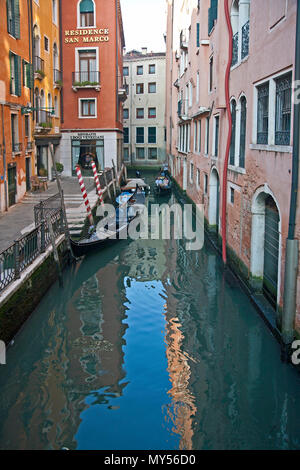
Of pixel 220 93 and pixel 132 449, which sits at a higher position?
pixel 220 93

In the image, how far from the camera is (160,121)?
43.4m

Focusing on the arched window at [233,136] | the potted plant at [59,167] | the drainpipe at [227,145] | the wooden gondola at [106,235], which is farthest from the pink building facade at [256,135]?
the potted plant at [59,167]

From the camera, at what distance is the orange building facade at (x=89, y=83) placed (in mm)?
24375

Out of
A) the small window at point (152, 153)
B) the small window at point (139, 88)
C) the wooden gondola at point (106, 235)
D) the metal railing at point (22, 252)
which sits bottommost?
the wooden gondola at point (106, 235)

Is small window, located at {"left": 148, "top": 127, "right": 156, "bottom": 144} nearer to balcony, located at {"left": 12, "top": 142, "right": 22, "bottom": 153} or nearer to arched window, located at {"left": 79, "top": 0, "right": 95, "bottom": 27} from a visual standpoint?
arched window, located at {"left": 79, "top": 0, "right": 95, "bottom": 27}

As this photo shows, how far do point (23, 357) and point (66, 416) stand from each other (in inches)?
71.5

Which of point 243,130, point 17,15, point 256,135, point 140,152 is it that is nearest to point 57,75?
point 17,15

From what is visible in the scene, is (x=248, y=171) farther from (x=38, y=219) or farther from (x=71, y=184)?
(x=71, y=184)

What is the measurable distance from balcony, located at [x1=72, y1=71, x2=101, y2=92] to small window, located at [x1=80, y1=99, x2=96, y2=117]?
30.6 inches

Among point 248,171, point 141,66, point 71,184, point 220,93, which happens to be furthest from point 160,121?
point 248,171

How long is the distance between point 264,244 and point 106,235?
19.7 feet

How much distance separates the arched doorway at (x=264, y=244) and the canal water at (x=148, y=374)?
55cm

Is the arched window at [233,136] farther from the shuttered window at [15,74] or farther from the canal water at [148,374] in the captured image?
the shuttered window at [15,74]

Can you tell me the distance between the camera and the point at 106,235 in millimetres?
14234
